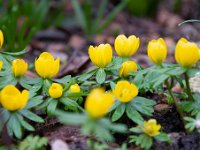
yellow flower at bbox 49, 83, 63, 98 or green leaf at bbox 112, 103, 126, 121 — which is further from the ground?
yellow flower at bbox 49, 83, 63, 98

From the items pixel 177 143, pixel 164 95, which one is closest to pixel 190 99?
pixel 177 143

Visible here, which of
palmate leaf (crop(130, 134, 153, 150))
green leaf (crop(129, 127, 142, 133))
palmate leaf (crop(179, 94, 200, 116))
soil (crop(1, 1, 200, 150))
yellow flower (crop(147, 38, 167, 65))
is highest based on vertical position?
yellow flower (crop(147, 38, 167, 65))

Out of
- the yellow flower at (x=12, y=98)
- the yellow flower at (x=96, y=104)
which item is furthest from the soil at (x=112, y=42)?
the yellow flower at (x=96, y=104)

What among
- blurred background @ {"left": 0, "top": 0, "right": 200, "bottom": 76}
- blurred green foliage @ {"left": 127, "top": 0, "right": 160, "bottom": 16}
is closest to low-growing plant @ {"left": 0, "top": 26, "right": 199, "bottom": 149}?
blurred background @ {"left": 0, "top": 0, "right": 200, "bottom": 76}

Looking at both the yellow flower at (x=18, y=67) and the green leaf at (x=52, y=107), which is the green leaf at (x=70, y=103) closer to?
the green leaf at (x=52, y=107)

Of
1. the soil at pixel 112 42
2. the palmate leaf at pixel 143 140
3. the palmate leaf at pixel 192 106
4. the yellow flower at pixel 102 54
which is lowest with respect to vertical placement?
the soil at pixel 112 42

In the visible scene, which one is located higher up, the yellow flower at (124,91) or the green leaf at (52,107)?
the yellow flower at (124,91)

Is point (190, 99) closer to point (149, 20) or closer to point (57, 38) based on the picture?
point (57, 38)

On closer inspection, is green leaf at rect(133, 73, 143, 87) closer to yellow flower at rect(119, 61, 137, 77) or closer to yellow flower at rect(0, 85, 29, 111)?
yellow flower at rect(119, 61, 137, 77)
